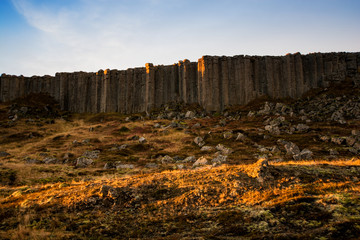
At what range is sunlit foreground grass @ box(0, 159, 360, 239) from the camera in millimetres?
9148

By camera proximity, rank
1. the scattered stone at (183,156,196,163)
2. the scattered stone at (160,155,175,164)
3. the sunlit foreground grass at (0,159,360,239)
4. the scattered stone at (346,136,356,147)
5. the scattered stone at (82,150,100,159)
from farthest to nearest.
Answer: the scattered stone at (82,150,100,159) → the scattered stone at (346,136,356,147) → the scattered stone at (160,155,175,164) → the scattered stone at (183,156,196,163) → the sunlit foreground grass at (0,159,360,239)

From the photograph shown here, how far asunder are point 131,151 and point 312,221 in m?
33.6

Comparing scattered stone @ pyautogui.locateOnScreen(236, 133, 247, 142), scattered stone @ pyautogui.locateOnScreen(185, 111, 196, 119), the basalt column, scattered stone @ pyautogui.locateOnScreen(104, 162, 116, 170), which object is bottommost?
scattered stone @ pyautogui.locateOnScreen(104, 162, 116, 170)

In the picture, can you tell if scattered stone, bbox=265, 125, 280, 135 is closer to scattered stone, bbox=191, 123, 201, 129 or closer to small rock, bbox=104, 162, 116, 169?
scattered stone, bbox=191, 123, 201, 129

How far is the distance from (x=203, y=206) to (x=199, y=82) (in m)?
61.0

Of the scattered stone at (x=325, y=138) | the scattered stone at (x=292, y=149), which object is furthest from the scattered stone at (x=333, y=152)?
the scattered stone at (x=325, y=138)

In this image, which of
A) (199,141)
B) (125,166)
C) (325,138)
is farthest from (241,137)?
(125,166)

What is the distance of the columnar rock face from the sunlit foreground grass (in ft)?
175

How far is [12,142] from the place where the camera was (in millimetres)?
49844

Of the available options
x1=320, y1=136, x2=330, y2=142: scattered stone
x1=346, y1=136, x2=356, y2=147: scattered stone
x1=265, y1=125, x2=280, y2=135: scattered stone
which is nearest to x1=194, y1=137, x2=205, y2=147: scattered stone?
x1=265, y1=125, x2=280, y2=135: scattered stone

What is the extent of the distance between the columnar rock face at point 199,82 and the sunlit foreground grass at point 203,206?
175 feet

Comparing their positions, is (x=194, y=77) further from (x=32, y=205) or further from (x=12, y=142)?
(x=32, y=205)

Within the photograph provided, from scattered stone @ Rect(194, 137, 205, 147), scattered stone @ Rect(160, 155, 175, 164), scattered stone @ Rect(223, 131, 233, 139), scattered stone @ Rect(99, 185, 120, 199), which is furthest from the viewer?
scattered stone @ Rect(223, 131, 233, 139)

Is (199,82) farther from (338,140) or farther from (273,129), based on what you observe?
(338,140)
